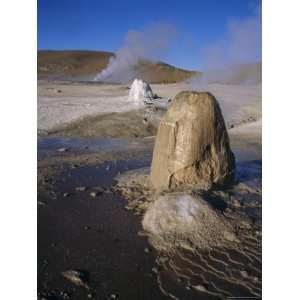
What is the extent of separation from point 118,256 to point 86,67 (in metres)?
22.0

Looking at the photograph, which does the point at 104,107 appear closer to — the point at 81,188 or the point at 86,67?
the point at 81,188

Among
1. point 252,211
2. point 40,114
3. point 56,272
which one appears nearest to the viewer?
point 56,272

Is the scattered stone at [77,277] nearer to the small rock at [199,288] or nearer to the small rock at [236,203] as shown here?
the small rock at [199,288]

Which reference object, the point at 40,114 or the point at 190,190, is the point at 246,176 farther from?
the point at 40,114

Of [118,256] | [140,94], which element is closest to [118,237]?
[118,256]

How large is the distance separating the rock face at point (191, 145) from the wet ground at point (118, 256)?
0.25 meters

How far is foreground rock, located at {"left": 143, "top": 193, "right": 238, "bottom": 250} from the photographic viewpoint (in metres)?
2.69

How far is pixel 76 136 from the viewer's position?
22.3 ft

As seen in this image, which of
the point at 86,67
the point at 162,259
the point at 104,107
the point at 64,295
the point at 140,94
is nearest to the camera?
the point at 64,295

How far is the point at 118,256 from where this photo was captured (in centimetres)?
254
